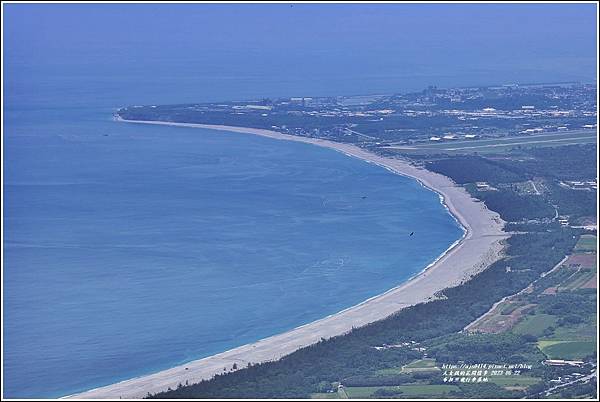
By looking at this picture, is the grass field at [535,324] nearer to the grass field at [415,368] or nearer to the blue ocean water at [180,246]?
the grass field at [415,368]

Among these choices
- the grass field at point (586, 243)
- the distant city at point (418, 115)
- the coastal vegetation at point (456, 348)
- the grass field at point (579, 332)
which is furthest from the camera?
the distant city at point (418, 115)

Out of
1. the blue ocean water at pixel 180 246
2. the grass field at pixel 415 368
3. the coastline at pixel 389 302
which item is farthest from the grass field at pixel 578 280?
the grass field at pixel 415 368

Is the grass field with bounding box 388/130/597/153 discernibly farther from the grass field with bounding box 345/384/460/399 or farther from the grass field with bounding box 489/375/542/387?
the grass field with bounding box 345/384/460/399

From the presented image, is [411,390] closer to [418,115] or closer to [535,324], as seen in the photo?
[535,324]

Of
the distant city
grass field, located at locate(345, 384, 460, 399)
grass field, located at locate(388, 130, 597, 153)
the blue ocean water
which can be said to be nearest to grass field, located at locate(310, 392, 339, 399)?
grass field, located at locate(345, 384, 460, 399)

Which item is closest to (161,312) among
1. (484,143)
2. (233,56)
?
(484,143)

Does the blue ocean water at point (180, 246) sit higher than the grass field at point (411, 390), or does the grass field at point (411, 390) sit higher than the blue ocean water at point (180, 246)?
the blue ocean water at point (180, 246)

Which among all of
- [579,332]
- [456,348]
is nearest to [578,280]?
[579,332]
